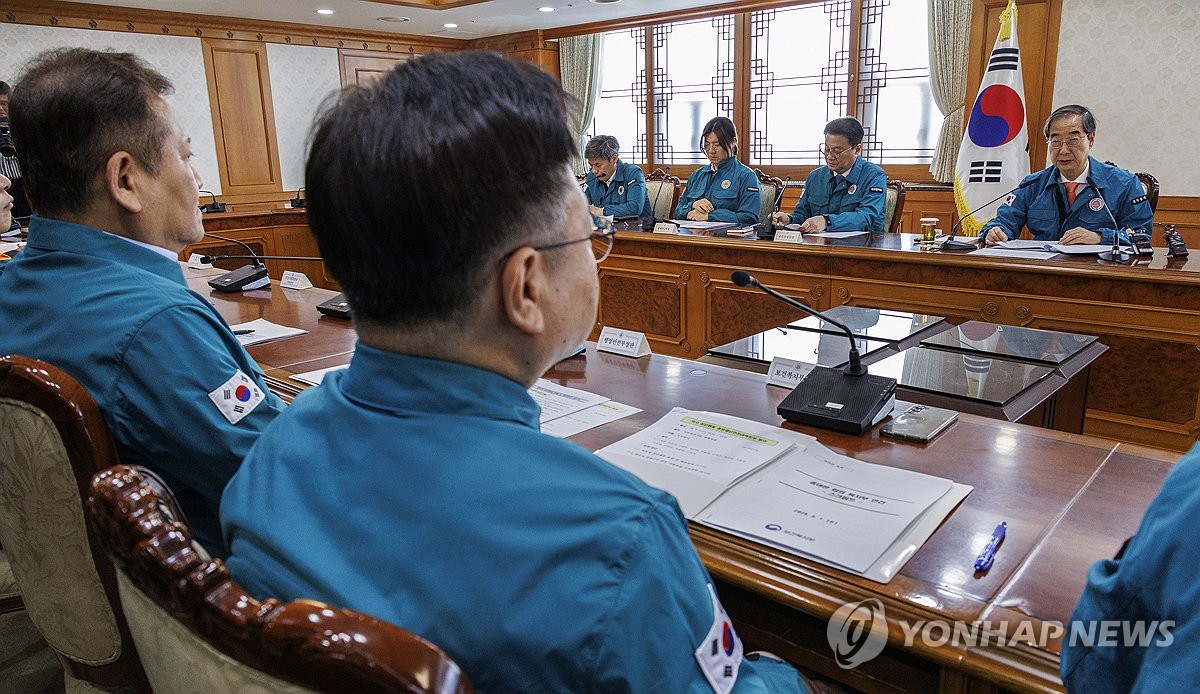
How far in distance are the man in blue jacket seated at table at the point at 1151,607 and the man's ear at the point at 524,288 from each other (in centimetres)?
51

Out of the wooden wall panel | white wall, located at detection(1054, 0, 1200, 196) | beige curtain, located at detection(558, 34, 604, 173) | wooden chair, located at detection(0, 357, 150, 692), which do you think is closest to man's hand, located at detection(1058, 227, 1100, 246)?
white wall, located at detection(1054, 0, 1200, 196)

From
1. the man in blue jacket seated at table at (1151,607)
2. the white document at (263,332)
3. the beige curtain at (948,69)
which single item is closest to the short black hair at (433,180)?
the man in blue jacket seated at table at (1151,607)

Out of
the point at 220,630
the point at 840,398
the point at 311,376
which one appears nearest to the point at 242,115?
the point at 311,376

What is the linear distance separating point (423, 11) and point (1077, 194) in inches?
228

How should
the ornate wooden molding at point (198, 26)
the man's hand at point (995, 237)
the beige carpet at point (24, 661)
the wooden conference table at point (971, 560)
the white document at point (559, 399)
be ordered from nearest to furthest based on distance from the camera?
the wooden conference table at point (971, 560), the beige carpet at point (24, 661), the white document at point (559, 399), the man's hand at point (995, 237), the ornate wooden molding at point (198, 26)

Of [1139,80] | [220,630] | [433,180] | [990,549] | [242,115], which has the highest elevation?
[242,115]

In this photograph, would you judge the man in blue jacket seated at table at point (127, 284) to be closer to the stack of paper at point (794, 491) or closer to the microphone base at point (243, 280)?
the stack of paper at point (794, 491)

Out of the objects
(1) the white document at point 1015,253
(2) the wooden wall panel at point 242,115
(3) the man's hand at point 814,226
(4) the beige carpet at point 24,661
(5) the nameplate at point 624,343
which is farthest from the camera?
(2) the wooden wall panel at point 242,115

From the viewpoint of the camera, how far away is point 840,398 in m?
1.49

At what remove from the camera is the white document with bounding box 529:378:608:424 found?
1605mm

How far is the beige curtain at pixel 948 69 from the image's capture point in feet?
20.5

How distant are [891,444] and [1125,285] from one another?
2145 mm

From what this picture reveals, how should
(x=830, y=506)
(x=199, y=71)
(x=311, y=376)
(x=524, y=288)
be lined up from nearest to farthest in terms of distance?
1. (x=524, y=288)
2. (x=830, y=506)
3. (x=311, y=376)
4. (x=199, y=71)

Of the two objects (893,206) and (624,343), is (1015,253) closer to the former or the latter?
(893,206)
